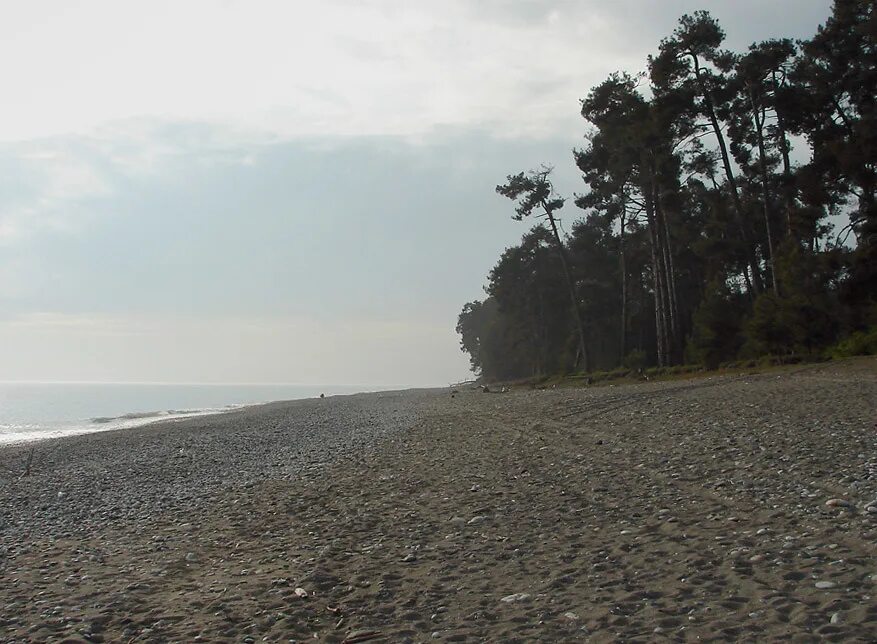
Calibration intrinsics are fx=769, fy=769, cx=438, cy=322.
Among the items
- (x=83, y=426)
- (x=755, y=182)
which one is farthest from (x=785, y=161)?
(x=83, y=426)

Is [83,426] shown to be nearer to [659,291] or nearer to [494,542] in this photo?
[659,291]

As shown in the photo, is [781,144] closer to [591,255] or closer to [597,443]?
[597,443]

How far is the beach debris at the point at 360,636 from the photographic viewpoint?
555cm

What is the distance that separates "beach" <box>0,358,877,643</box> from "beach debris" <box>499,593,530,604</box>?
0.06 m

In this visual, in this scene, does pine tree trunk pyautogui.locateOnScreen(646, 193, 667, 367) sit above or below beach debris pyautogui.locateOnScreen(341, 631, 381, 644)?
above

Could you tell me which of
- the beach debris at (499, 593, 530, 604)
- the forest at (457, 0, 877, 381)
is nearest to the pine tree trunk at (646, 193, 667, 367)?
the forest at (457, 0, 877, 381)

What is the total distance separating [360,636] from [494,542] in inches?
102

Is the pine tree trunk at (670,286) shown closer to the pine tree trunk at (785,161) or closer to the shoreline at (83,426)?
the pine tree trunk at (785,161)

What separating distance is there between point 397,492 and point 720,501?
475 centimetres

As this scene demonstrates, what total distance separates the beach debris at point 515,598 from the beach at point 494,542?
61 mm

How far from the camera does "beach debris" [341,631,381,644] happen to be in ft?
18.2

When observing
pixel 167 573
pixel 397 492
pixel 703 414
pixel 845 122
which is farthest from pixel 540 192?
pixel 167 573

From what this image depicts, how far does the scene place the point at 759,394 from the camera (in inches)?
761

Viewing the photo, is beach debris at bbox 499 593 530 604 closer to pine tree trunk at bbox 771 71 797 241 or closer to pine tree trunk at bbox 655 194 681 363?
pine tree trunk at bbox 771 71 797 241
